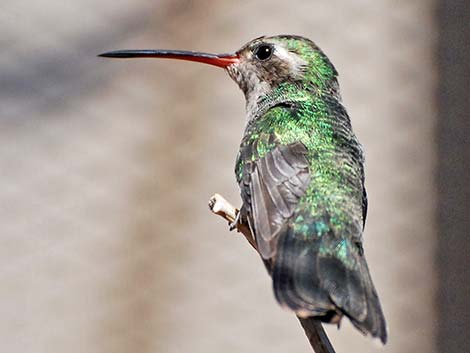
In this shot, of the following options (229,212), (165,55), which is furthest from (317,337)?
(165,55)

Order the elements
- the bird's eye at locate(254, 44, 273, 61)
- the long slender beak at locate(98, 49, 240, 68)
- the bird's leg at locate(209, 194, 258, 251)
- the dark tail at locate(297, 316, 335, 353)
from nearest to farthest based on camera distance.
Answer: the dark tail at locate(297, 316, 335, 353), the bird's leg at locate(209, 194, 258, 251), the long slender beak at locate(98, 49, 240, 68), the bird's eye at locate(254, 44, 273, 61)

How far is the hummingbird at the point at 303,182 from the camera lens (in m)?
2.09

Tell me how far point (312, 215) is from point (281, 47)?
67 centimetres

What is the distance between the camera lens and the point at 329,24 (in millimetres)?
4684

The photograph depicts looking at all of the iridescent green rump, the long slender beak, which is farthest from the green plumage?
the long slender beak

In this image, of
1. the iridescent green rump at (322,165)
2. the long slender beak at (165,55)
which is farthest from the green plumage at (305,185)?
the long slender beak at (165,55)

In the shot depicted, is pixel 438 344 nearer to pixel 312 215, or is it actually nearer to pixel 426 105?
pixel 426 105

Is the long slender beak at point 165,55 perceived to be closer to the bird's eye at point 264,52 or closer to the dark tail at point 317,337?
the bird's eye at point 264,52

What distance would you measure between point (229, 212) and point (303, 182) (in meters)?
0.20

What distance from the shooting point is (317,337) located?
2072mm

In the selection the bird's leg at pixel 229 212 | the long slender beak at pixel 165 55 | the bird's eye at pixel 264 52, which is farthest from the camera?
the bird's eye at pixel 264 52

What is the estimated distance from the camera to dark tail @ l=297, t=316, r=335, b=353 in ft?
6.70

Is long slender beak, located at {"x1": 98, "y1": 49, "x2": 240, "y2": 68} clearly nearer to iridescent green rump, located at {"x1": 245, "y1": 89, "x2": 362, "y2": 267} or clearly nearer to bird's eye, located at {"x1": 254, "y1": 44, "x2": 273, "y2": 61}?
bird's eye, located at {"x1": 254, "y1": 44, "x2": 273, "y2": 61}

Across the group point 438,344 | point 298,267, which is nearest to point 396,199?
point 438,344
